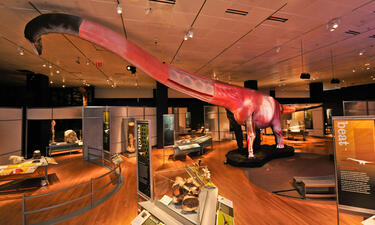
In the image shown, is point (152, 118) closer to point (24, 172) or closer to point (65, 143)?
point (65, 143)

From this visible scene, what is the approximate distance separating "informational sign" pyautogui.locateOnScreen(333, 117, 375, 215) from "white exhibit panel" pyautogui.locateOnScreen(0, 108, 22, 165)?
939 cm

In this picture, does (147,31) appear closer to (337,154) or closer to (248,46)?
(248,46)

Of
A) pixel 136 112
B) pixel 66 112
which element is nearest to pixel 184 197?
pixel 136 112

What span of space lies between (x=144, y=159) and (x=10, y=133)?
689cm

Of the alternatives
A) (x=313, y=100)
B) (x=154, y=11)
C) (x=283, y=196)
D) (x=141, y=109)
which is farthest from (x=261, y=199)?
(x=313, y=100)

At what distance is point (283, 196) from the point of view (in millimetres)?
3848

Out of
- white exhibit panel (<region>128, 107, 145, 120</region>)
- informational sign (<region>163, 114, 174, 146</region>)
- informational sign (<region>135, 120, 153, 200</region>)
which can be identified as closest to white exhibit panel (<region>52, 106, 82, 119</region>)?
white exhibit panel (<region>128, 107, 145, 120</region>)

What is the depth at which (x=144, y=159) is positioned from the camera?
3.01 metres

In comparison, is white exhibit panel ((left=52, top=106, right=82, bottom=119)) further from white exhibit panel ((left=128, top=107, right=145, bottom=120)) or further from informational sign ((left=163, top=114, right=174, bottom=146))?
informational sign ((left=163, top=114, right=174, bottom=146))

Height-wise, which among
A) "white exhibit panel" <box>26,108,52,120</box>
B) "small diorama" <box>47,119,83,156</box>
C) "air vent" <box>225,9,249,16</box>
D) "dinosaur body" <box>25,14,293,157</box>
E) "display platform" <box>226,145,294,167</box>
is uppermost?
"air vent" <box>225,9,249,16</box>

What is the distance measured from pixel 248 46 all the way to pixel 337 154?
158 inches

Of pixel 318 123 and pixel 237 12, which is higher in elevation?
pixel 237 12

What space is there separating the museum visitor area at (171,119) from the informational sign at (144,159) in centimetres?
3

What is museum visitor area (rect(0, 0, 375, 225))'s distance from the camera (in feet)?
7.52
